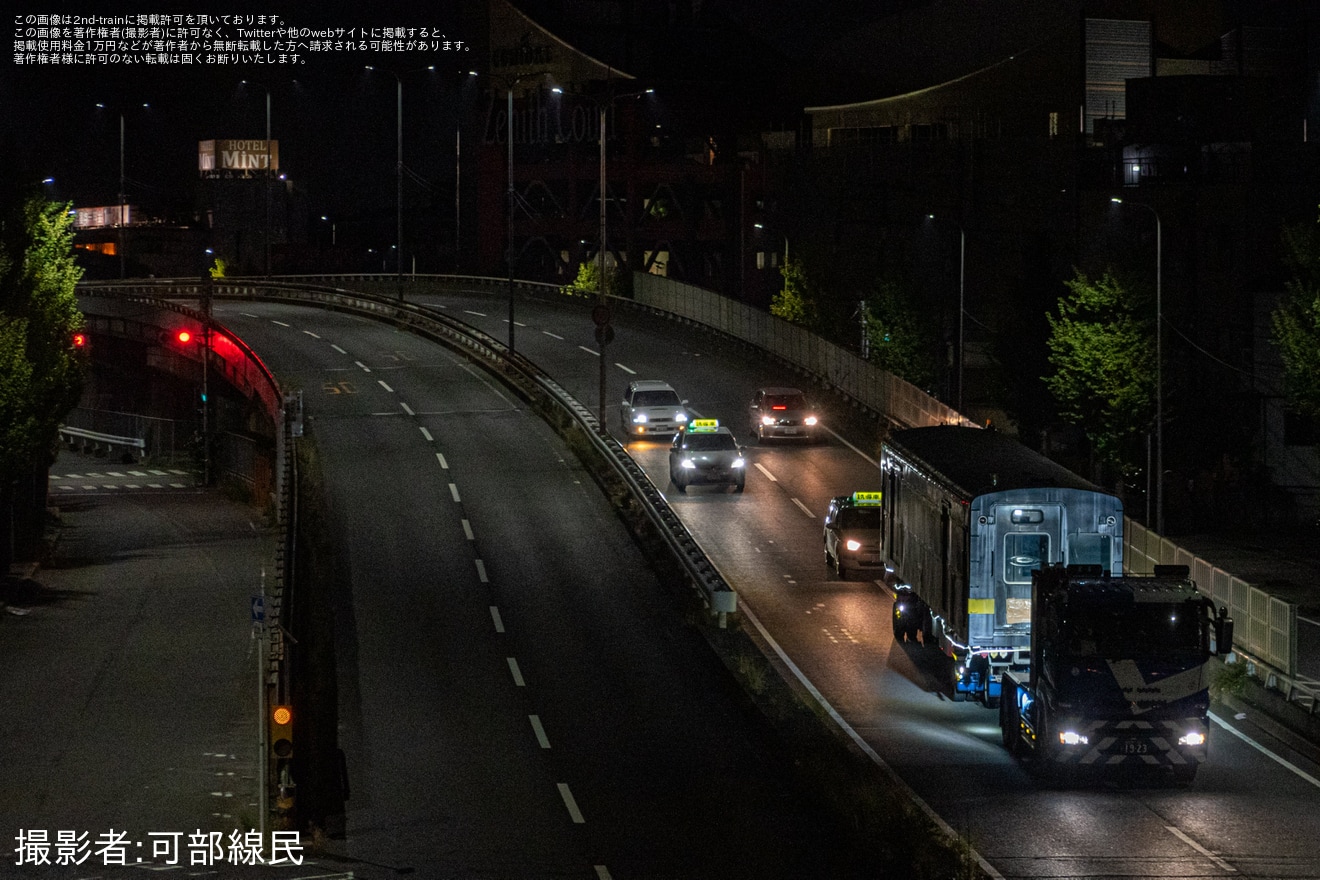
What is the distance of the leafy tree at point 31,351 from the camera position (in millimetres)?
42156

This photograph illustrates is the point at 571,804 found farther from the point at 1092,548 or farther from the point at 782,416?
the point at 782,416

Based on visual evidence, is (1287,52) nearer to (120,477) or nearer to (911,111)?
(911,111)

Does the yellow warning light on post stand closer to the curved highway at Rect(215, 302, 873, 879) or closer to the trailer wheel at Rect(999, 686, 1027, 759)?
the curved highway at Rect(215, 302, 873, 879)

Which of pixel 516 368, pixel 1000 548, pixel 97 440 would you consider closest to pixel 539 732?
pixel 1000 548

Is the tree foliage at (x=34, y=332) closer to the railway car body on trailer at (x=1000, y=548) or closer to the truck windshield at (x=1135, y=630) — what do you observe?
the railway car body on trailer at (x=1000, y=548)

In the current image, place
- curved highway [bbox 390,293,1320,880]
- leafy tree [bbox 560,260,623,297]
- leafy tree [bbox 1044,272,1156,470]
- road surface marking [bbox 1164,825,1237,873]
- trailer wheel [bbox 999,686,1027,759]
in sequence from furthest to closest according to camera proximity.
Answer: leafy tree [bbox 560,260,623,297], leafy tree [bbox 1044,272,1156,470], trailer wheel [bbox 999,686,1027,759], curved highway [bbox 390,293,1320,880], road surface marking [bbox 1164,825,1237,873]

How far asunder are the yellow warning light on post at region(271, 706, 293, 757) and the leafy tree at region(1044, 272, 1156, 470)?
3954 cm

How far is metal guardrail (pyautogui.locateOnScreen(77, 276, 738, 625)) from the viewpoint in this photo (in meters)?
36.5

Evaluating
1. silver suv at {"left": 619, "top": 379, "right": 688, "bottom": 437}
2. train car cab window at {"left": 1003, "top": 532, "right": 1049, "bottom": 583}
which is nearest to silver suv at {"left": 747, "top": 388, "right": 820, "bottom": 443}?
silver suv at {"left": 619, "top": 379, "right": 688, "bottom": 437}

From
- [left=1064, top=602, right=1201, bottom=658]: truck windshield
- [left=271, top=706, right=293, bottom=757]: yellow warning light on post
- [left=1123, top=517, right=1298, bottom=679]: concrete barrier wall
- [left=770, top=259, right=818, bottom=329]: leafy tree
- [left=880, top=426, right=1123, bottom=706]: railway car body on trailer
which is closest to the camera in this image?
[left=271, top=706, right=293, bottom=757]: yellow warning light on post

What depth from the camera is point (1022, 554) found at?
2767cm

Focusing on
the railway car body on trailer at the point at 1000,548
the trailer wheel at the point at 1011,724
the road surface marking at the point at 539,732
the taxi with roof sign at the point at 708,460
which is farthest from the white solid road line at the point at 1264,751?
the taxi with roof sign at the point at 708,460

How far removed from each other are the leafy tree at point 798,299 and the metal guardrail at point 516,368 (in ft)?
39.7

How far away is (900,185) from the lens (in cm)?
9431
